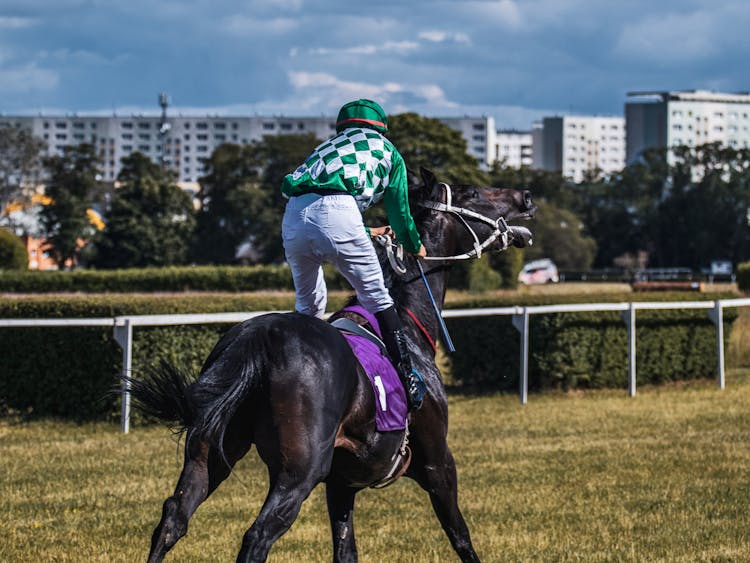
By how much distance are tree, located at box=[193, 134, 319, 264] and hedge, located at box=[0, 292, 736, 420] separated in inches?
2045

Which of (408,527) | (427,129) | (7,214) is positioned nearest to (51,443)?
(408,527)

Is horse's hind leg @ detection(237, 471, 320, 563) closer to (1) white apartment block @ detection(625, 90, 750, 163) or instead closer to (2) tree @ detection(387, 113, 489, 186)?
(2) tree @ detection(387, 113, 489, 186)

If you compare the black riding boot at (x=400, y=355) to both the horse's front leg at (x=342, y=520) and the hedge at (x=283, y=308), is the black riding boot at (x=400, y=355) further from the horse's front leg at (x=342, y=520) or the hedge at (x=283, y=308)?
the hedge at (x=283, y=308)

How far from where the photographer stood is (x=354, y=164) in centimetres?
537

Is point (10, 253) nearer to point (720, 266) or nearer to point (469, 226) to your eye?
point (469, 226)

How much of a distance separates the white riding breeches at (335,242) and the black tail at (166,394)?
87cm

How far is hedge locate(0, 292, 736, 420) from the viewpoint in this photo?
12.2m

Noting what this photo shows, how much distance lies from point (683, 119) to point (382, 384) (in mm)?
186994

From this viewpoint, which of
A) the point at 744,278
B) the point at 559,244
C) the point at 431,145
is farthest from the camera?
the point at 559,244

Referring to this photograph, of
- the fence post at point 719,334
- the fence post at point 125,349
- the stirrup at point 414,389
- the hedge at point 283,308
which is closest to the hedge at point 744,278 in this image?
the hedge at point 283,308

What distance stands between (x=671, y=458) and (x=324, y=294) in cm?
527

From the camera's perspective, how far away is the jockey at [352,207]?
5344mm

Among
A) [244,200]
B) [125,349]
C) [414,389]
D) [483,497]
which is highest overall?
[244,200]

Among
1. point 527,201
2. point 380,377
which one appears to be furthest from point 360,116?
point 527,201
